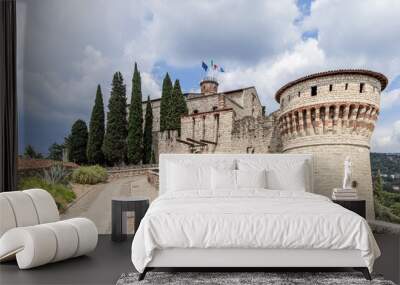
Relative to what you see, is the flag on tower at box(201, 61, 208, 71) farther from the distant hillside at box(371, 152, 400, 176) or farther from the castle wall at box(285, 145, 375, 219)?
the distant hillside at box(371, 152, 400, 176)

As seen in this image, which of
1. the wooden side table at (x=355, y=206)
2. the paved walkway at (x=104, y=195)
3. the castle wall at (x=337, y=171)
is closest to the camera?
the wooden side table at (x=355, y=206)

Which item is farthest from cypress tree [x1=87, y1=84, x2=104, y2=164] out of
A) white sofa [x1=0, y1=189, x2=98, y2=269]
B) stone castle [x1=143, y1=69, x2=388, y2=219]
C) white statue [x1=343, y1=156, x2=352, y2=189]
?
white statue [x1=343, y1=156, x2=352, y2=189]

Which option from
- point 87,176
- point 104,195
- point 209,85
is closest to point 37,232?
point 104,195

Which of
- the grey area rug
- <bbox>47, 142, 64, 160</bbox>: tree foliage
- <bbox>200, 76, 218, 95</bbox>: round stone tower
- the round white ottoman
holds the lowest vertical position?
the grey area rug

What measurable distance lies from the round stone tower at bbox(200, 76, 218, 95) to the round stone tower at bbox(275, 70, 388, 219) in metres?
1.10

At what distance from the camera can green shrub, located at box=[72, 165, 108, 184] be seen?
5664 mm

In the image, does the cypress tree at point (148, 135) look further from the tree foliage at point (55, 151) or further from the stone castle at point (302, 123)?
the tree foliage at point (55, 151)

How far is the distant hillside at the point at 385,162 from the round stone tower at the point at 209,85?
8.08 feet

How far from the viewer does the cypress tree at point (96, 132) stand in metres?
5.61

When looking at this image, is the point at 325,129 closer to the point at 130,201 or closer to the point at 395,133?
the point at 395,133

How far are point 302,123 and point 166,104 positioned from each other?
6.62 ft

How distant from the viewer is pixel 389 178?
534 cm

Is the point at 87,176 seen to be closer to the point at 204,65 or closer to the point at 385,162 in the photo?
the point at 204,65

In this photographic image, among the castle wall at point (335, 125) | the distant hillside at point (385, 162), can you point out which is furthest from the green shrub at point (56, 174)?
the distant hillside at point (385, 162)
